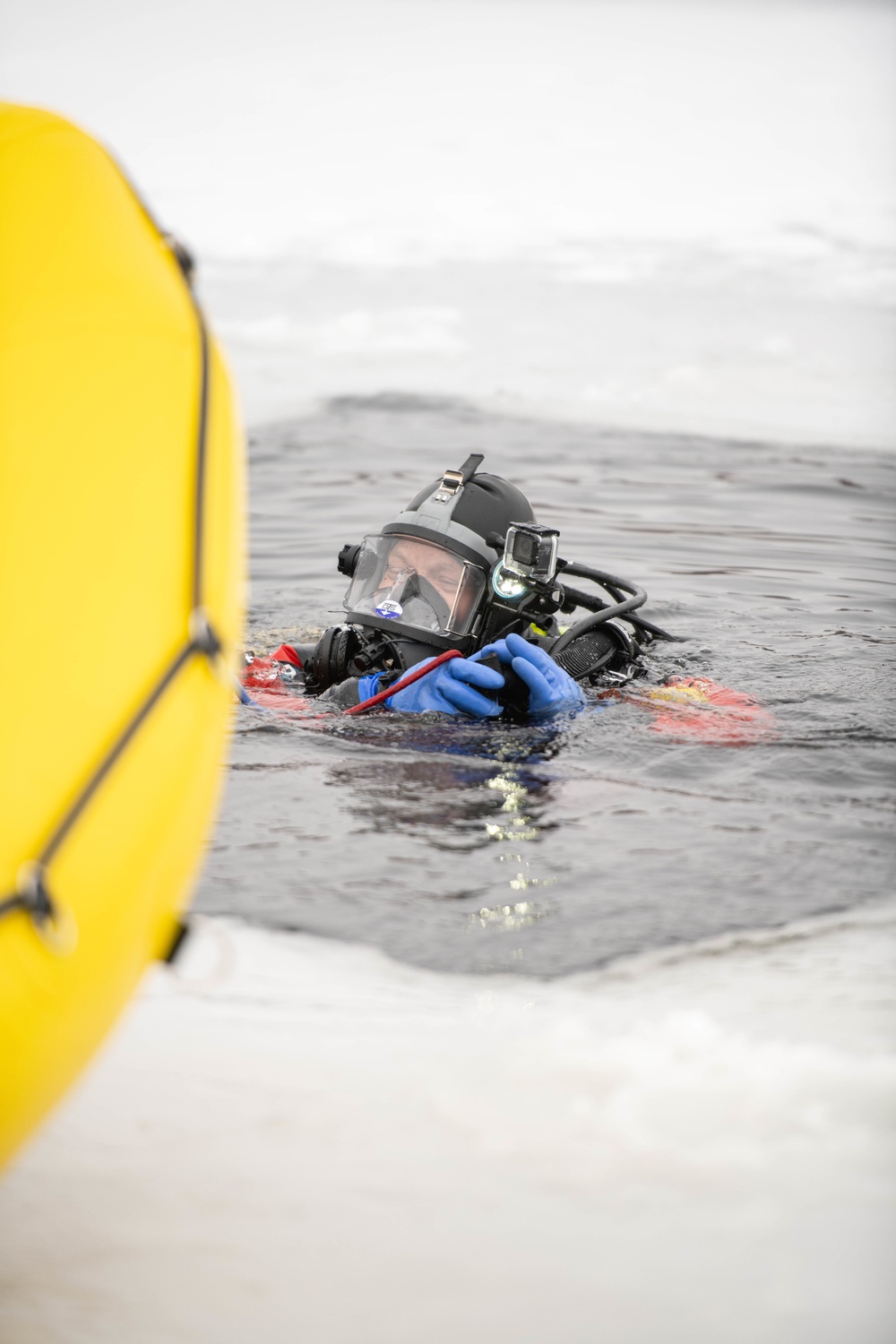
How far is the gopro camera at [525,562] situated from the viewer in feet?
12.5

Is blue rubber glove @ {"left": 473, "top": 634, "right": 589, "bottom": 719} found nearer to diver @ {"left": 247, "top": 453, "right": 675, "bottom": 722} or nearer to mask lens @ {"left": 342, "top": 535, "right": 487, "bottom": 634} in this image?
diver @ {"left": 247, "top": 453, "right": 675, "bottom": 722}

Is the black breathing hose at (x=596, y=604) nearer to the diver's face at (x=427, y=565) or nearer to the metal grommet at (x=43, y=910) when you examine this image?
the diver's face at (x=427, y=565)

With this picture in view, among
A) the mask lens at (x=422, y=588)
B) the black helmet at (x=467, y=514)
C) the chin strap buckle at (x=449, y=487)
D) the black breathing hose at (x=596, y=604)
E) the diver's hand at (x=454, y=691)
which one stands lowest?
the diver's hand at (x=454, y=691)

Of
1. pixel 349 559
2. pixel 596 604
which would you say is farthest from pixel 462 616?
pixel 596 604

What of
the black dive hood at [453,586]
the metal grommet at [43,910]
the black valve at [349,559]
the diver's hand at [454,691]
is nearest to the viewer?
the metal grommet at [43,910]

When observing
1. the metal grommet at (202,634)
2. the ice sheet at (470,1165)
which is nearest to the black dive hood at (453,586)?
the ice sheet at (470,1165)

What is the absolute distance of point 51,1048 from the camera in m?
1.49

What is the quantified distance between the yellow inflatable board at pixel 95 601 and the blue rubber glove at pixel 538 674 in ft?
6.42

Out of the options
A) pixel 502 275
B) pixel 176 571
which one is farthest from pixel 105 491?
pixel 502 275

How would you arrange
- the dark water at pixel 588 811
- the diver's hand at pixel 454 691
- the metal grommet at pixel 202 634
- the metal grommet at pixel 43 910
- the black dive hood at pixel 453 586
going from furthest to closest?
the black dive hood at pixel 453 586, the diver's hand at pixel 454 691, the dark water at pixel 588 811, the metal grommet at pixel 202 634, the metal grommet at pixel 43 910

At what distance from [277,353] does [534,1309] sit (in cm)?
1356

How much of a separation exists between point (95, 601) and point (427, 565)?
2362 mm

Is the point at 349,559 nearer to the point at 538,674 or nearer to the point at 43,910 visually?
the point at 538,674

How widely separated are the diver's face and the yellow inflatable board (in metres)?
2.05
